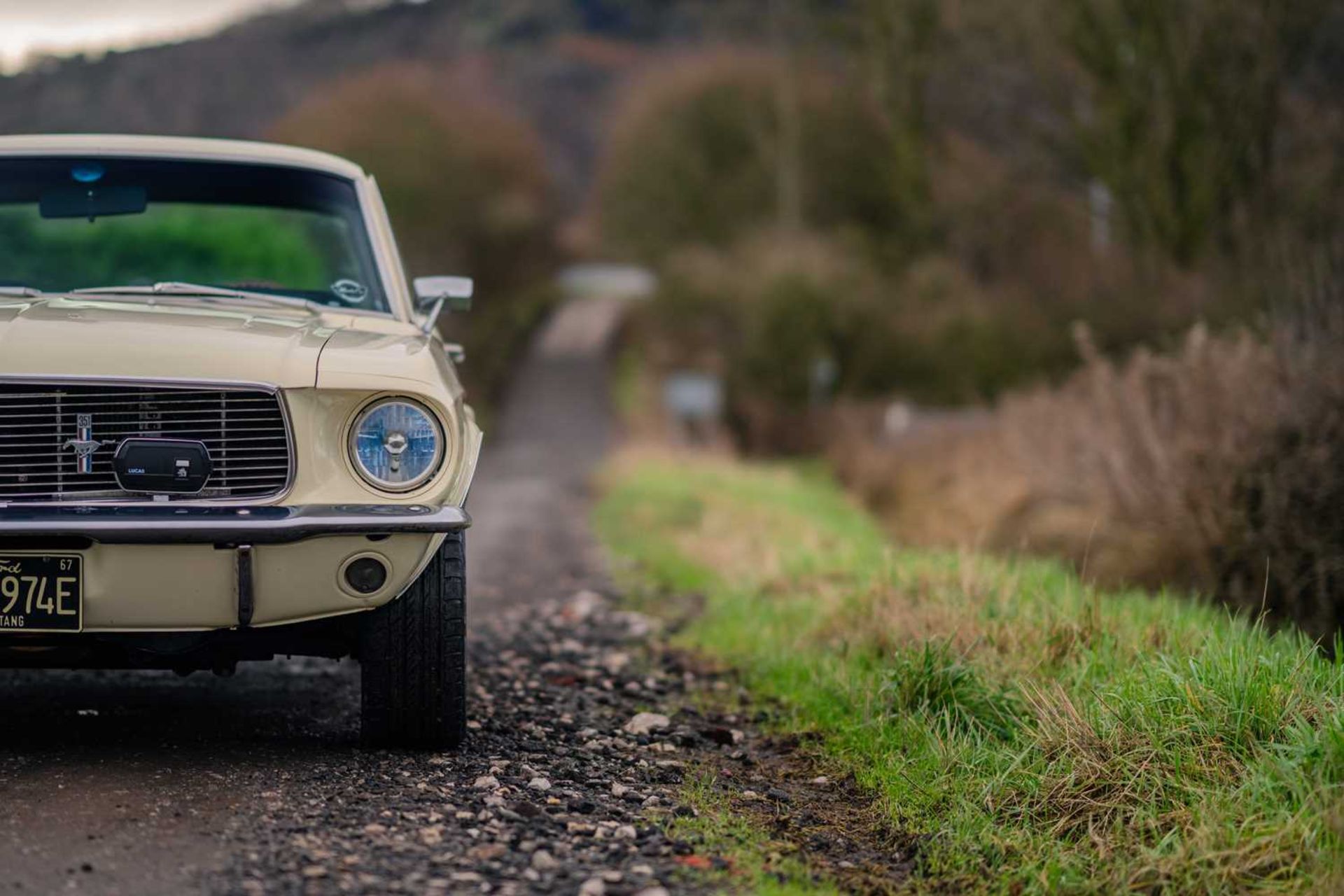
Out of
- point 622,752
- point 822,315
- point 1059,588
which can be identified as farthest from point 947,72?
point 622,752

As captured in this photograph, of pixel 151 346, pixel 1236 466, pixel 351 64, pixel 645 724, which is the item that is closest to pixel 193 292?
pixel 151 346

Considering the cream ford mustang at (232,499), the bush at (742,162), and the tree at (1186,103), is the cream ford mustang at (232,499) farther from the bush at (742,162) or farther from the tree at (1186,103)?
the bush at (742,162)

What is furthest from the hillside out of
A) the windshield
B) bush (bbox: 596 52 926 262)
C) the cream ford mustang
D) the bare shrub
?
the bare shrub

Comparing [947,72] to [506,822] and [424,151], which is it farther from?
[506,822]

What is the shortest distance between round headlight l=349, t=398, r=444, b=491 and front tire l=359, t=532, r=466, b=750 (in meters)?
0.27

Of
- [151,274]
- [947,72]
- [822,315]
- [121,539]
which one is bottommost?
[822,315]

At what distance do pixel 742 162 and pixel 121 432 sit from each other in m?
35.4

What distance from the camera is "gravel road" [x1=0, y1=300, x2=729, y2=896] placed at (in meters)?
3.40

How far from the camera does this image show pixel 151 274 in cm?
562

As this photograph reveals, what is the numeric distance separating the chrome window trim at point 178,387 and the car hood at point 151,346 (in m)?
0.01

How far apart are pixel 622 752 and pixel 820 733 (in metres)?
0.76

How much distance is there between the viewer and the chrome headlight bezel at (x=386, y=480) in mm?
4082

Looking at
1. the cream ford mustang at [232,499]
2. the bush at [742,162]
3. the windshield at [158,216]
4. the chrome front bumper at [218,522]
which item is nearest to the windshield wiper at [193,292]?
the windshield at [158,216]

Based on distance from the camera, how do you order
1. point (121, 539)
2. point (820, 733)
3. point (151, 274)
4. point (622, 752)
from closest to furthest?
point (121, 539)
point (622, 752)
point (820, 733)
point (151, 274)
